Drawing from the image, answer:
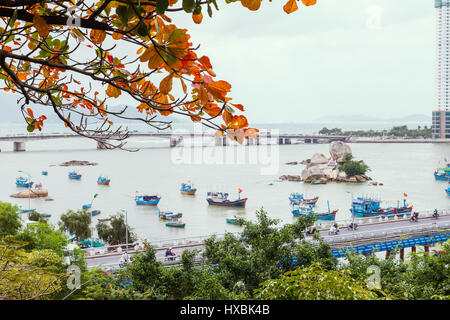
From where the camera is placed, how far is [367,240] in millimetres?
10062

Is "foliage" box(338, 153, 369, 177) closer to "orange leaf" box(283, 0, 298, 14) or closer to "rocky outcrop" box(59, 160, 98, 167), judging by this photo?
"rocky outcrop" box(59, 160, 98, 167)

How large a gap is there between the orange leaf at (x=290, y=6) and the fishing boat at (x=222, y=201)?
A: 14685 millimetres

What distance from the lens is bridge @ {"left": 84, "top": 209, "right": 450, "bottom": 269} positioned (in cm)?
891

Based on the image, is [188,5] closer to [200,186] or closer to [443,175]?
[200,186]

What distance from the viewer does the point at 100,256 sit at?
8680mm

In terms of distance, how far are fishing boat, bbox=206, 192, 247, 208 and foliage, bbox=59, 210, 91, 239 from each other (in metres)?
5.30

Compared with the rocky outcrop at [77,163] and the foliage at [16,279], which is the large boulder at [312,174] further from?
the foliage at [16,279]

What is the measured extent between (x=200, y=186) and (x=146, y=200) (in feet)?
15.4

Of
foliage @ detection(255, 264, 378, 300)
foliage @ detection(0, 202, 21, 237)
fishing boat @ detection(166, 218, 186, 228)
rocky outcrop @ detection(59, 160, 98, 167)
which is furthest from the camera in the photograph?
rocky outcrop @ detection(59, 160, 98, 167)

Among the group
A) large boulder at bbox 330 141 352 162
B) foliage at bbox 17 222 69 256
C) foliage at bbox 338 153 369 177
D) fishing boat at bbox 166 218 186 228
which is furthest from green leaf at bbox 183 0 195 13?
large boulder at bbox 330 141 352 162

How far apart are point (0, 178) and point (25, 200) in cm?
636

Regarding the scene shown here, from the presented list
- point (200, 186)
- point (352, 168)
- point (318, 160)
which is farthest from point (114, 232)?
point (318, 160)
